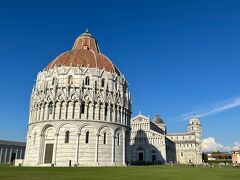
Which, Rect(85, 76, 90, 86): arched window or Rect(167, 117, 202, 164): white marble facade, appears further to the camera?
Rect(167, 117, 202, 164): white marble facade

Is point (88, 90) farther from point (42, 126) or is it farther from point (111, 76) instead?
point (42, 126)

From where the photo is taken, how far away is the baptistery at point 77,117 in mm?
47219

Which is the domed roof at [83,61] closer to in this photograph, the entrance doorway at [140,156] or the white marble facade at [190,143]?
the entrance doorway at [140,156]

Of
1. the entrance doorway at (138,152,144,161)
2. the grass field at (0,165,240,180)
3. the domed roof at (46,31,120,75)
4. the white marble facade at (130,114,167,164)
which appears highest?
the domed roof at (46,31,120,75)

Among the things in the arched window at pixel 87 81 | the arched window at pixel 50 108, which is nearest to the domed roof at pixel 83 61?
the arched window at pixel 87 81

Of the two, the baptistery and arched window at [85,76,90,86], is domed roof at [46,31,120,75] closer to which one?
the baptistery

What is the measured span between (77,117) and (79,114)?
69cm

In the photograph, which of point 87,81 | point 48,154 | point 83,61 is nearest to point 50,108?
point 48,154

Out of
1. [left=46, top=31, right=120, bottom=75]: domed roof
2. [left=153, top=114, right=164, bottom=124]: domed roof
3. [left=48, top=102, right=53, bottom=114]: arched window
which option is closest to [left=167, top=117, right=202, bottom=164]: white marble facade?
[left=153, top=114, right=164, bottom=124]: domed roof

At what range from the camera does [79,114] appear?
48.2 metres

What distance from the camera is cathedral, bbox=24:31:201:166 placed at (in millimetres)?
47281

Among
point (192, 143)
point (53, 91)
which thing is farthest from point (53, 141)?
point (192, 143)

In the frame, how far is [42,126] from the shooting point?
48969 mm

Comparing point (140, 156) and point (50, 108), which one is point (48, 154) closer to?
point (50, 108)
